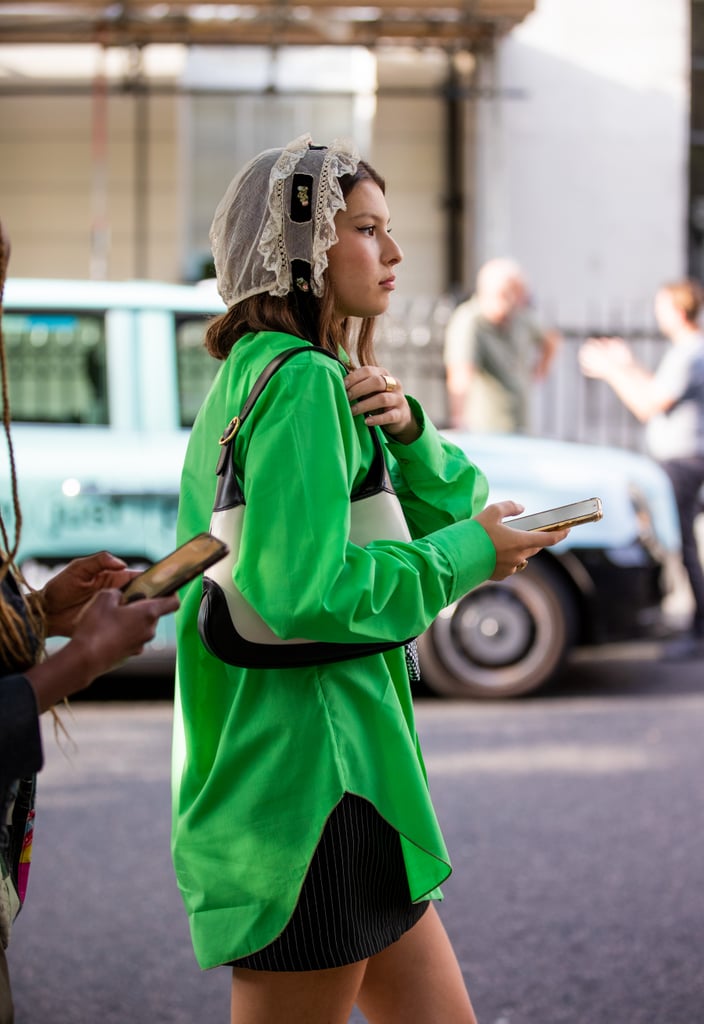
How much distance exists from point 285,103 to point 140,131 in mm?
1356

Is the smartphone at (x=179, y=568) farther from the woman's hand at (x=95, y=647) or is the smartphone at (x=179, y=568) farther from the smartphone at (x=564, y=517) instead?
the smartphone at (x=564, y=517)

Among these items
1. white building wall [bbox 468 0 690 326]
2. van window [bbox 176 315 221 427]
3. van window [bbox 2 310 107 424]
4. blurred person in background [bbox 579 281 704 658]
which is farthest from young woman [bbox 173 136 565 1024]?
white building wall [bbox 468 0 690 326]

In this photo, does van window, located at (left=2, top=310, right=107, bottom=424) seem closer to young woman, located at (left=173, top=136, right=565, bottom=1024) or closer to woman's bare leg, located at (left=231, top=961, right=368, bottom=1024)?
young woman, located at (left=173, top=136, right=565, bottom=1024)

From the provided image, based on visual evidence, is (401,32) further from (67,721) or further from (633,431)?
(67,721)

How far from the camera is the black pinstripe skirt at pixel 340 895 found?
1.99m

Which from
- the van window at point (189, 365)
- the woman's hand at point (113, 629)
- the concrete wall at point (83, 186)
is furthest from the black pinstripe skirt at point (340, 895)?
the concrete wall at point (83, 186)

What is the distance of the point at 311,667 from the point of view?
6.60 feet

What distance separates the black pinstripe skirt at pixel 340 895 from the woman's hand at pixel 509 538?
393mm

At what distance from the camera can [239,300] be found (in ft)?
7.14

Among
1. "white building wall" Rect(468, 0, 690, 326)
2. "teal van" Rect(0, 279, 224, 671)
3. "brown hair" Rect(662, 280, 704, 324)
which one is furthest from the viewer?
"white building wall" Rect(468, 0, 690, 326)

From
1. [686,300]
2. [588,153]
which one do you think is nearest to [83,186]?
[588,153]

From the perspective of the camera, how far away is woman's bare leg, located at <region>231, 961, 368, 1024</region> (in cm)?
202

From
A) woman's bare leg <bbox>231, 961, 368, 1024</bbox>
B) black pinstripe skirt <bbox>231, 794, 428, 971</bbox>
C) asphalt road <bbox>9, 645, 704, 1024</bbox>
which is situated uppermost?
black pinstripe skirt <bbox>231, 794, 428, 971</bbox>

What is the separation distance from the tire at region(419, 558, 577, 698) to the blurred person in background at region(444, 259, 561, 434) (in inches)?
82.5
